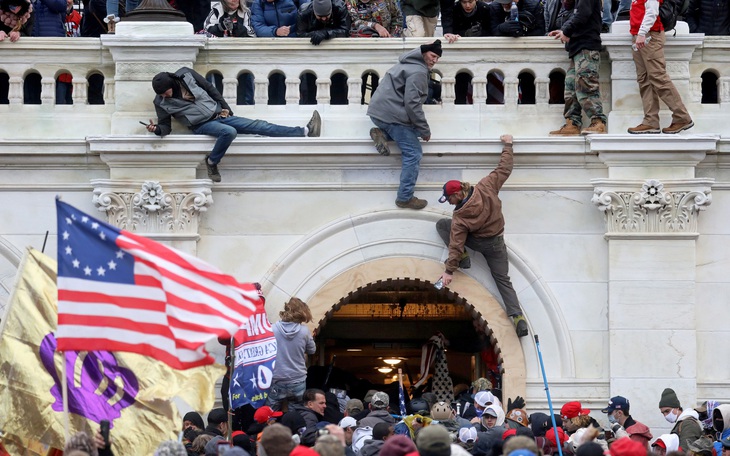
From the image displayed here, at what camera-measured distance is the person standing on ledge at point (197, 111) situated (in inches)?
900

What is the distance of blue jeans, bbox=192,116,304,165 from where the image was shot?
22859 millimetres

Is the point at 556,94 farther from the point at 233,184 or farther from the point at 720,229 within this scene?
the point at 233,184

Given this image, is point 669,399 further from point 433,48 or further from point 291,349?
point 433,48

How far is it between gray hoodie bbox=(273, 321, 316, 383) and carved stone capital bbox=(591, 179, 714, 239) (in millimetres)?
3807

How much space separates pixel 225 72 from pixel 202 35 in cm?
53

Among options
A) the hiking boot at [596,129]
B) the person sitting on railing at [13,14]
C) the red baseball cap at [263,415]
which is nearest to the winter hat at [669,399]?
the hiking boot at [596,129]

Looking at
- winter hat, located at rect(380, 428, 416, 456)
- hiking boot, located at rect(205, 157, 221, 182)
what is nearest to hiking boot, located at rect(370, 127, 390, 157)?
hiking boot, located at rect(205, 157, 221, 182)

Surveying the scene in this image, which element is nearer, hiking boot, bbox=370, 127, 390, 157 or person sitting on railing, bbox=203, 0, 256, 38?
hiking boot, bbox=370, 127, 390, 157

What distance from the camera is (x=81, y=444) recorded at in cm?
1680

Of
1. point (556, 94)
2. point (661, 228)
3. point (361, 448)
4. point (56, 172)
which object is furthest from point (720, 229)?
point (56, 172)

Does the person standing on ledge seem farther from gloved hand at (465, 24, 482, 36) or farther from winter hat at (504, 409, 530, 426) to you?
winter hat at (504, 409, 530, 426)

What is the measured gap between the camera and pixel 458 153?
23.1 metres

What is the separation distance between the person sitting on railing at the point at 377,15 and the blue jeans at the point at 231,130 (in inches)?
94.6

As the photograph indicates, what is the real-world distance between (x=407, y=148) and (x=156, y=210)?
121 inches
